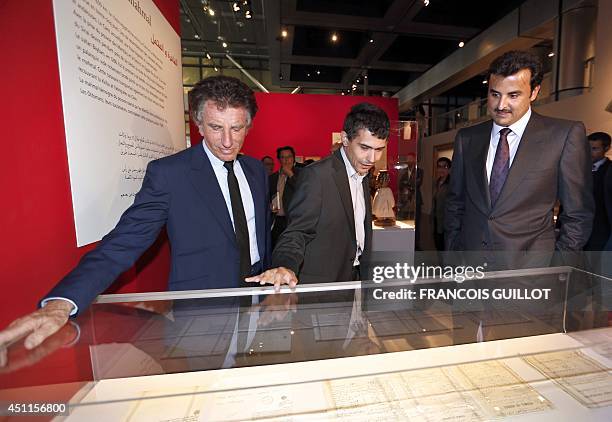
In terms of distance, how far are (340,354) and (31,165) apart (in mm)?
1280

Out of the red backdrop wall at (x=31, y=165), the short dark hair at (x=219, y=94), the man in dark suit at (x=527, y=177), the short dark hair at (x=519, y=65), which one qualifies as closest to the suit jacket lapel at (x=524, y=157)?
the man in dark suit at (x=527, y=177)

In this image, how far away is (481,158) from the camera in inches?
70.5

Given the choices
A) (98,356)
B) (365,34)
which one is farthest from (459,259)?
(365,34)

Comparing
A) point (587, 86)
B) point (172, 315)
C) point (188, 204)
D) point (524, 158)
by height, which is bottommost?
point (172, 315)

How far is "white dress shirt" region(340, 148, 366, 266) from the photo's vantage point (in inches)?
74.4

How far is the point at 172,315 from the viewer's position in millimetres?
1107

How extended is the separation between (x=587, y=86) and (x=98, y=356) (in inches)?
324

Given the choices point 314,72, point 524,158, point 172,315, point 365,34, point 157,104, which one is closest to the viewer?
point 172,315

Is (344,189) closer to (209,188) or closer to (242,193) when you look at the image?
(242,193)

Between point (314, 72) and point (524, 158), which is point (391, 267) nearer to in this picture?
point (524, 158)

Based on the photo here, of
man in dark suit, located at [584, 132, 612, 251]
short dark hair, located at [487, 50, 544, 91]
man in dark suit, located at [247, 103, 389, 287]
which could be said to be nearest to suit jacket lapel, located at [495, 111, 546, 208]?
short dark hair, located at [487, 50, 544, 91]

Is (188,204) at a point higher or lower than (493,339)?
higher

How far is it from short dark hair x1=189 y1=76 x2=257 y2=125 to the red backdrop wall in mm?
542

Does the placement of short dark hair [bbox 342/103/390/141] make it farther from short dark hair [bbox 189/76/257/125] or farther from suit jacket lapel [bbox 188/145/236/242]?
suit jacket lapel [bbox 188/145/236/242]
